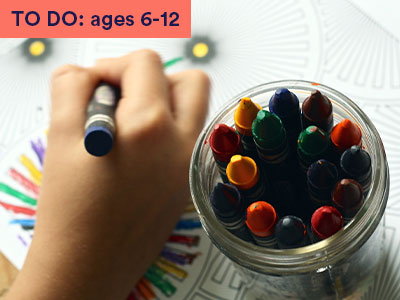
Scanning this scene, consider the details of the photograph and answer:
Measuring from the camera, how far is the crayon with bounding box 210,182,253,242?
0.35 m

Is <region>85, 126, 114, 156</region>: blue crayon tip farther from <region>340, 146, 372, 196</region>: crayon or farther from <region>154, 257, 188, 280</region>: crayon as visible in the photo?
<region>340, 146, 372, 196</region>: crayon

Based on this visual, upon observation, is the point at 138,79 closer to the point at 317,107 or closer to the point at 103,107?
the point at 103,107

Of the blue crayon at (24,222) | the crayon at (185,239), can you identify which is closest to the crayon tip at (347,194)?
the crayon at (185,239)

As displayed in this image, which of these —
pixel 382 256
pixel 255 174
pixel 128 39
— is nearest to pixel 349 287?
pixel 382 256

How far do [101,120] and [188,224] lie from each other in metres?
0.13

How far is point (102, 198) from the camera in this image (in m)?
0.49

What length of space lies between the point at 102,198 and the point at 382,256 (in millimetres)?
260

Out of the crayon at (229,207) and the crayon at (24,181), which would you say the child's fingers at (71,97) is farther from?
the crayon at (229,207)

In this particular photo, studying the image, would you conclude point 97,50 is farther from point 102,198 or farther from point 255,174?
point 255,174

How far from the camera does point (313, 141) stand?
0.35m

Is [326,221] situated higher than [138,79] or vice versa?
[138,79]

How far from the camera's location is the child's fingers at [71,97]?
53cm

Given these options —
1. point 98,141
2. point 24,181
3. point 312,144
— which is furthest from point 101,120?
point 312,144

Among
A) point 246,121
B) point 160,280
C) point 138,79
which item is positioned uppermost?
point 138,79
